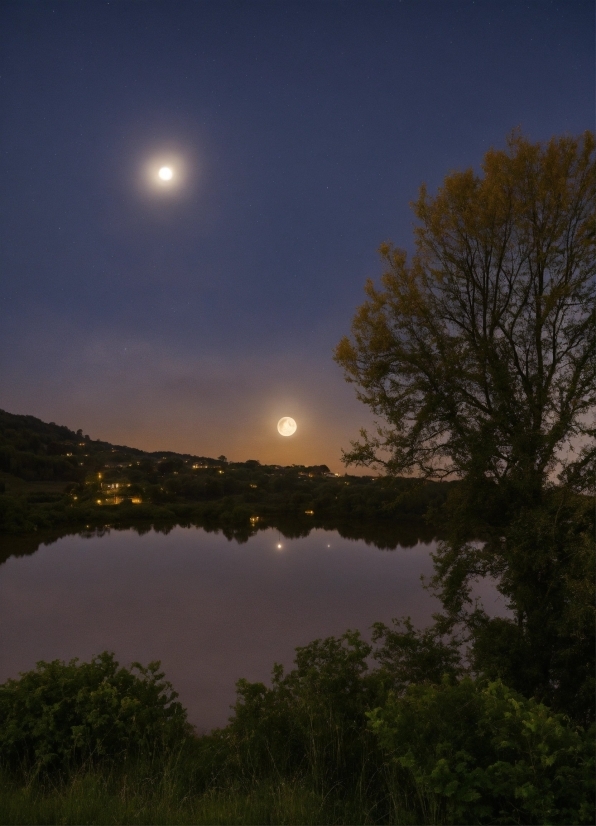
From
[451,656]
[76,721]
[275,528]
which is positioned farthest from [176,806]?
Answer: [275,528]

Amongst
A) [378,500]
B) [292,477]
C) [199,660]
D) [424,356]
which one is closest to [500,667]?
[424,356]

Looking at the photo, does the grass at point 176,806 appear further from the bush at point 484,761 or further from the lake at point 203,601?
the lake at point 203,601

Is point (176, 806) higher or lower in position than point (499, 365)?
lower

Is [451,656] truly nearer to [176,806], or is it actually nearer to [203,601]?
[176,806]

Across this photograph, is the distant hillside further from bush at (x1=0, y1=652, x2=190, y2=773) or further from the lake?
bush at (x1=0, y1=652, x2=190, y2=773)

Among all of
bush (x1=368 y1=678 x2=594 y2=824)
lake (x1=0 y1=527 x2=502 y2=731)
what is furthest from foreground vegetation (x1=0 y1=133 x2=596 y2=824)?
lake (x1=0 y1=527 x2=502 y2=731)

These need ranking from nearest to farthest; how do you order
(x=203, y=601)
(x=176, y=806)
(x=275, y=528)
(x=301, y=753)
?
(x=176, y=806)
(x=301, y=753)
(x=203, y=601)
(x=275, y=528)

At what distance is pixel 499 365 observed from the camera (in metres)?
8.98

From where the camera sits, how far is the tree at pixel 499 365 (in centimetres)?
820

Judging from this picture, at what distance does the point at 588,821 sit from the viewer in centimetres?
258

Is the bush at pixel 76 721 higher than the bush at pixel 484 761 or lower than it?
lower

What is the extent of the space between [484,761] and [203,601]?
2861 cm

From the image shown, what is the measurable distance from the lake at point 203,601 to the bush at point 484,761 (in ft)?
30.5

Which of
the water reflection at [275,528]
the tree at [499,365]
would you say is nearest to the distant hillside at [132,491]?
the water reflection at [275,528]
